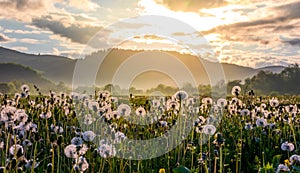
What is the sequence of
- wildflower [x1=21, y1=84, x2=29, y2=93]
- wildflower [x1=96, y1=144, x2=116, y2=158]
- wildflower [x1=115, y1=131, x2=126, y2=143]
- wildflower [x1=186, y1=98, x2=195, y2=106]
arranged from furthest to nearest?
wildflower [x1=186, y1=98, x2=195, y2=106], wildflower [x1=21, y1=84, x2=29, y2=93], wildflower [x1=115, y1=131, x2=126, y2=143], wildflower [x1=96, y1=144, x2=116, y2=158]

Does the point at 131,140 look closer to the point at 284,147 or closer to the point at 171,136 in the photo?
the point at 171,136

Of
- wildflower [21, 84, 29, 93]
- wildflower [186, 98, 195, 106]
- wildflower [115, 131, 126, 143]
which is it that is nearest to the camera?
wildflower [115, 131, 126, 143]

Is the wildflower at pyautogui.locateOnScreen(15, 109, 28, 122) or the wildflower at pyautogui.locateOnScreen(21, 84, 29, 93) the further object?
the wildflower at pyautogui.locateOnScreen(21, 84, 29, 93)

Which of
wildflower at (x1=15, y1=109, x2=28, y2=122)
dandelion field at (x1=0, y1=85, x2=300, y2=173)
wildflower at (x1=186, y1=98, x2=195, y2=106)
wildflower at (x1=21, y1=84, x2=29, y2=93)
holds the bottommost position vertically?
dandelion field at (x1=0, y1=85, x2=300, y2=173)

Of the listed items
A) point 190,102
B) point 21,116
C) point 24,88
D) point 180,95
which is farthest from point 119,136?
point 190,102

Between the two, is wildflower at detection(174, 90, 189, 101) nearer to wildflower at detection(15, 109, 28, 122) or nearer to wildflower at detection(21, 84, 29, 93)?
wildflower at detection(15, 109, 28, 122)

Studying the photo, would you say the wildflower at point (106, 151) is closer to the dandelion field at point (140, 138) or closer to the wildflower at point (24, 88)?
the dandelion field at point (140, 138)

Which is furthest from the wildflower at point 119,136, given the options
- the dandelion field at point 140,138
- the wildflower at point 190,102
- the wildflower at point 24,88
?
the wildflower at point 190,102

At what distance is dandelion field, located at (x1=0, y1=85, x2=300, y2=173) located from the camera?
4.38 metres

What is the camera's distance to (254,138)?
7.25 meters

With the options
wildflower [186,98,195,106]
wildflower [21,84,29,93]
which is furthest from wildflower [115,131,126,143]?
wildflower [186,98,195,106]

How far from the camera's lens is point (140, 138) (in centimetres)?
697

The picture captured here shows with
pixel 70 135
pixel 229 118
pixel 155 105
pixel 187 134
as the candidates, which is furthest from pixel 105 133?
pixel 229 118

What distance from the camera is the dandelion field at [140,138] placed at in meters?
4.38
